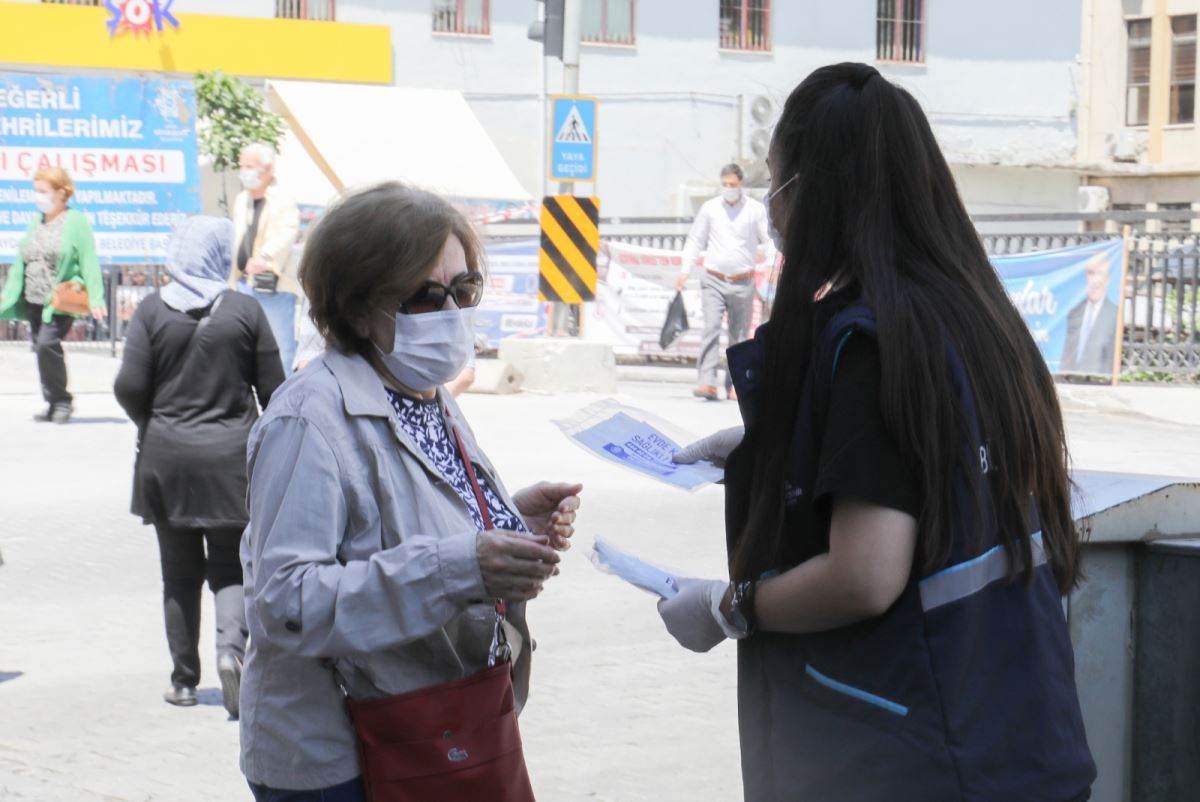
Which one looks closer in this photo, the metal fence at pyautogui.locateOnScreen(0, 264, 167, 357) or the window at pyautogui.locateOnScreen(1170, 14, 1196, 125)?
the metal fence at pyautogui.locateOnScreen(0, 264, 167, 357)

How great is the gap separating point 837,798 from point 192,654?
4154mm

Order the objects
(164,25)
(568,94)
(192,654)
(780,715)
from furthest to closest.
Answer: (164,25)
(568,94)
(192,654)
(780,715)

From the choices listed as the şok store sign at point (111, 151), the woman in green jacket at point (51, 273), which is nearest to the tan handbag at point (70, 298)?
the woman in green jacket at point (51, 273)

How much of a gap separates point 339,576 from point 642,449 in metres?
0.56

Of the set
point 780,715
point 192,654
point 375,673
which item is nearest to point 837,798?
point 780,715

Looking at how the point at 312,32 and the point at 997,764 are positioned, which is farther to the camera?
the point at 312,32

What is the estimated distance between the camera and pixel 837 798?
7.23 ft

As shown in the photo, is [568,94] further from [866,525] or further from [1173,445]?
[866,525]

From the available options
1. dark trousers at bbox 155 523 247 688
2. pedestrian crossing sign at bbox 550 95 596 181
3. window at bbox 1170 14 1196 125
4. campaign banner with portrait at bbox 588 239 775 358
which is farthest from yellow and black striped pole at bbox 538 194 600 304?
window at bbox 1170 14 1196 125

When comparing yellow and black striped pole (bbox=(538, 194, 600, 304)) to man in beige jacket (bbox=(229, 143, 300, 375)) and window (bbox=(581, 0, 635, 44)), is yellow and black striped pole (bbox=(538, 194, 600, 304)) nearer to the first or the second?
man in beige jacket (bbox=(229, 143, 300, 375))

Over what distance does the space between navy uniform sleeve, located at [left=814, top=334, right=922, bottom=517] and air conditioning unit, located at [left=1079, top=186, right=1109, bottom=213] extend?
35273 mm

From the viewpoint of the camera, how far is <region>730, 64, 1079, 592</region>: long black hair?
2.12m

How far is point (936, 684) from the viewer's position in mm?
2119

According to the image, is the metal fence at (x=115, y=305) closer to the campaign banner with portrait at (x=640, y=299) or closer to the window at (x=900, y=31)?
the campaign banner with portrait at (x=640, y=299)
